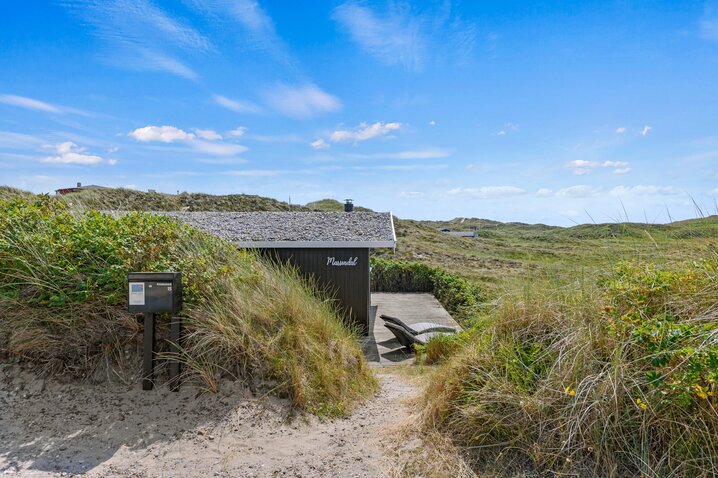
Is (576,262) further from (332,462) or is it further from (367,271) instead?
(367,271)

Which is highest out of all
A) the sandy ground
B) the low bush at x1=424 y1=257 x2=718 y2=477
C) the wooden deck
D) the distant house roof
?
the distant house roof

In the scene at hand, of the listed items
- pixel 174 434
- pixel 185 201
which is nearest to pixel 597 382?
pixel 174 434

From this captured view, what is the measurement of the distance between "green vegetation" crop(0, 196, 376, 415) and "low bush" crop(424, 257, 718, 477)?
4.40 feet

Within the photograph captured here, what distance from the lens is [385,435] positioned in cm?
433

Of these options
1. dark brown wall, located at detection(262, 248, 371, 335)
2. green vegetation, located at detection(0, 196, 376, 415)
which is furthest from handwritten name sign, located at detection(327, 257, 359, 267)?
green vegetation, located at detection(0, 196, 376, 415)

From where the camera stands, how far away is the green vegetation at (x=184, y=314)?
487 cm

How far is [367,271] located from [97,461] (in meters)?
7.58

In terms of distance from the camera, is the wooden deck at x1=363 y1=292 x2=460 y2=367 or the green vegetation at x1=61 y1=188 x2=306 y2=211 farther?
the green vegetation at x1=61 y1=188 x2=306 y2=211

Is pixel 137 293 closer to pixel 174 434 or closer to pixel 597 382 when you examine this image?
pixel 174 434

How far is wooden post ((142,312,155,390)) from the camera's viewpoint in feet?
15.9

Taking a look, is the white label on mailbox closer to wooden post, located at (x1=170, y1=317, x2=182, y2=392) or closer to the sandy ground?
wooden post, located at (x1=170, y1=317, x2=182, y2=392)

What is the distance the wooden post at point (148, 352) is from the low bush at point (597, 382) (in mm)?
2786

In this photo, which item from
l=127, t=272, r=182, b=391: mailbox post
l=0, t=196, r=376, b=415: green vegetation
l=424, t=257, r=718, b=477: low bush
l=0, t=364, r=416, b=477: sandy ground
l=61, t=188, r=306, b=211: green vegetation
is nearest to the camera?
l=424, t=257, r=718, b=477: low bush

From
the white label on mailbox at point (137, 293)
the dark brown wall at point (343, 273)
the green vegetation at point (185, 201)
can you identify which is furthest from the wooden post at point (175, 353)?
the green vegetation at point (185, 201)
